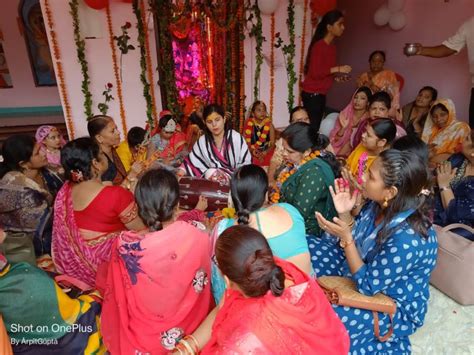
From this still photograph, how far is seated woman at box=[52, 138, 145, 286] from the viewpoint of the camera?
6.62ft

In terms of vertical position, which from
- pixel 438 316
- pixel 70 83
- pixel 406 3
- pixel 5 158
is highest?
pixel 406 3

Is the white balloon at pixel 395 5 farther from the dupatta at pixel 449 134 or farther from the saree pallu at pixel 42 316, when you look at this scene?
the saree pallu at pixel 42 316

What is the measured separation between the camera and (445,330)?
2006 mm

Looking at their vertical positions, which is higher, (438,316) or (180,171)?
(180,171)

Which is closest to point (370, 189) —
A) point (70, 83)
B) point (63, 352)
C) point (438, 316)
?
point (438, 316)

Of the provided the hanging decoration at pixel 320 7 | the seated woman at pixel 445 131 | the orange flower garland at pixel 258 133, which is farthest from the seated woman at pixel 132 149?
the hanging decoration at pixel 320 7

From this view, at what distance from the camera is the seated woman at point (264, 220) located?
A: 155 cm

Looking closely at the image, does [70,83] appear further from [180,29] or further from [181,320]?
[181,320]

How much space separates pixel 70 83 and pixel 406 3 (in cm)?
568

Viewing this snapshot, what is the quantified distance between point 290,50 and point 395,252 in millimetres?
4951

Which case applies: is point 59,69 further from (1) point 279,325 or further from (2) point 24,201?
(1) point 279,325

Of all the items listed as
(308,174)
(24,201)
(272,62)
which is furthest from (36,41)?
(308,174)

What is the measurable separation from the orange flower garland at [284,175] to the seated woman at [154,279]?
1106 millimetres

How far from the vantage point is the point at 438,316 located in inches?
82.4
